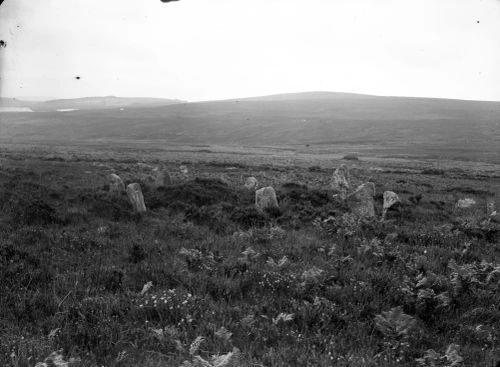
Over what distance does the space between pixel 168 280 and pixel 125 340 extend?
2047mm

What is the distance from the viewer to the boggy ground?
469 centimetres

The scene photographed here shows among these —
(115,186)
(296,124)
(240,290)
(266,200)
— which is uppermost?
→ (296,124)

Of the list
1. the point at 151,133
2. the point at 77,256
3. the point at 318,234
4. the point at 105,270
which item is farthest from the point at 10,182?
the point at 151,133

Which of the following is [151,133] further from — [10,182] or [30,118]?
[10,182]

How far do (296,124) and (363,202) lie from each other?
12131cm

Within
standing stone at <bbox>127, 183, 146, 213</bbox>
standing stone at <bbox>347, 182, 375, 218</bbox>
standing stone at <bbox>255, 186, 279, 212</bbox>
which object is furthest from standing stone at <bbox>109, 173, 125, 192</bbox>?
standing stone at <bbox>347, 182, 375, 218</bbox>

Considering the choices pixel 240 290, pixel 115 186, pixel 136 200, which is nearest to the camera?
pixel 240 290

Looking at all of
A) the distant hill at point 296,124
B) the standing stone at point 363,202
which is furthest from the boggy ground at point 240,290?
the distant hill at point 296,124

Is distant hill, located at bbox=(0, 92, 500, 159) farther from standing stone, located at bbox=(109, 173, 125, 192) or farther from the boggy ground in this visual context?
the boggy ground

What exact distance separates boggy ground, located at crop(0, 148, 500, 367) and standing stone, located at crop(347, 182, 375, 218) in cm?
112

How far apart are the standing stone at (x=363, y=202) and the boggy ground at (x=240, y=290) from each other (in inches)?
44.1

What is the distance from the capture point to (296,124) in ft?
436

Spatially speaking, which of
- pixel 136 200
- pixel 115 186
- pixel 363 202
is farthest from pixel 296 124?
pixel 136 200

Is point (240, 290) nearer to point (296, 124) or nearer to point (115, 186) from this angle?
point (115, 186)
